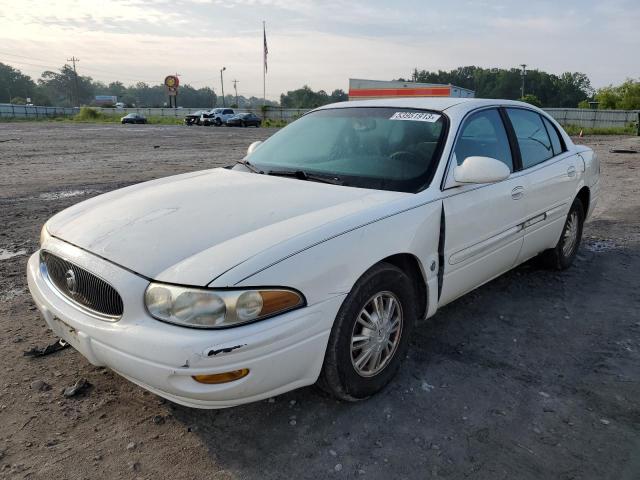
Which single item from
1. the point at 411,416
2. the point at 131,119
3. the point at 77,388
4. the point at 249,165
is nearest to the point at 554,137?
the point at 249,165

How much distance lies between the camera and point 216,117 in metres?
45.9

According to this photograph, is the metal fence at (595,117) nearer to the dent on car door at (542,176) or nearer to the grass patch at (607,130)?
the grass patch at (607,130)

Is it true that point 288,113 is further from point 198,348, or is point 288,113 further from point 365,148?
point 198,348

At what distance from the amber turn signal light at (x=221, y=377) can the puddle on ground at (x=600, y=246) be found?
4725 mm

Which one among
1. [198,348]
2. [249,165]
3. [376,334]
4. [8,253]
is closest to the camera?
[198,348]

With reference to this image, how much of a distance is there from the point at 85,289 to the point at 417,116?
7.52 ft

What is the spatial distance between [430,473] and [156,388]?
3.98 feet

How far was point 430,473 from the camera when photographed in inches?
88.0

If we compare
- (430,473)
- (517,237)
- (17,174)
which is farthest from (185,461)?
(17,174)

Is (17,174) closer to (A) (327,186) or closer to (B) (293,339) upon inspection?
(A) (327,186)

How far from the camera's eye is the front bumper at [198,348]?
2.06 m

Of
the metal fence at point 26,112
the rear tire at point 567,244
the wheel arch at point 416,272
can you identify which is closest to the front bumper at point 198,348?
the wheel arch at point 416,272

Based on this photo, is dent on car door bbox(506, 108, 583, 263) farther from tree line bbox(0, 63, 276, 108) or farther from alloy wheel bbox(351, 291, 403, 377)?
tree line bbox(0, 63, 276, 108)

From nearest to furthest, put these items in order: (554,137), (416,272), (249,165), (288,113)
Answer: (416,272) < (249,165) < (554,137) < (288,113)
